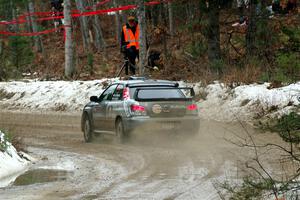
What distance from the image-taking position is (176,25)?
48031mm

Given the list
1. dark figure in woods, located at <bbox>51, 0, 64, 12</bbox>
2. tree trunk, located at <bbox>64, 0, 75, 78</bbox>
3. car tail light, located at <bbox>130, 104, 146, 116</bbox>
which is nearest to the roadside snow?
car tail light, located at <bbox>130, 104, 146, 116</bbox>

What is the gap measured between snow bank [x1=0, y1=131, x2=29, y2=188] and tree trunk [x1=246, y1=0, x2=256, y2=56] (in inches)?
→ 557

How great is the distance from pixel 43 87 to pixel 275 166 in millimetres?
20174

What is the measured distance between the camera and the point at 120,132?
684 inches

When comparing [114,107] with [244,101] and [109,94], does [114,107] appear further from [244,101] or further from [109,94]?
[244,101]

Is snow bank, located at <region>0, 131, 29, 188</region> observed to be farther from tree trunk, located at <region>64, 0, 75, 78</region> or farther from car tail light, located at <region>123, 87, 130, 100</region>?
tree trunk, located at <region>64, 0, 75, 78</region>

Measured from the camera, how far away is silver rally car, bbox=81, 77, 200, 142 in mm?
16859

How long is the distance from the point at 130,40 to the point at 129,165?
14.9 meters

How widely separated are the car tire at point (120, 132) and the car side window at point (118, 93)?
1.94 ft

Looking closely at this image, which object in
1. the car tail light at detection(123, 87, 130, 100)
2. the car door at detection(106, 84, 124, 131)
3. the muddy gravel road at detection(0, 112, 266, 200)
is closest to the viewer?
the muddy gravel road at detection(0, 112, 266, 200)

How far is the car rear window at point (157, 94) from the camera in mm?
17125

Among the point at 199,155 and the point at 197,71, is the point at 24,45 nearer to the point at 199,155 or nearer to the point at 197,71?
the point at 197,71

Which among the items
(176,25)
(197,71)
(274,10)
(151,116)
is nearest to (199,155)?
(151,116)

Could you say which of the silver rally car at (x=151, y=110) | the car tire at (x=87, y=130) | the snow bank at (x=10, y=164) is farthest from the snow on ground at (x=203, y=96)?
the snow bank at (x=10, y=164)
